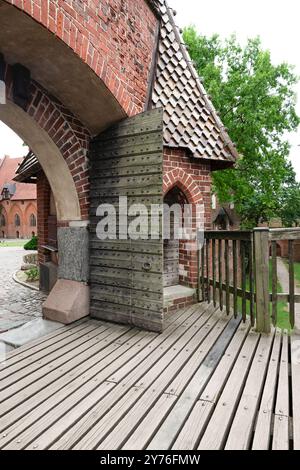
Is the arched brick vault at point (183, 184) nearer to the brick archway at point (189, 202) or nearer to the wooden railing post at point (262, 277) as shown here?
the brick archway at point (189, 202)

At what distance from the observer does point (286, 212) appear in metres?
21.7

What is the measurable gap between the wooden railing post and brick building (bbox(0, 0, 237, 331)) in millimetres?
1161

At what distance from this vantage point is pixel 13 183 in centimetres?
4669

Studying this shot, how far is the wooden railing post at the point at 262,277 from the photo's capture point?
146 inches

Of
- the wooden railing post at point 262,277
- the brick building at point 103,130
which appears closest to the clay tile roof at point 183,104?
the brick building at point 103,130

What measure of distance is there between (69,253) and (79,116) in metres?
1.94

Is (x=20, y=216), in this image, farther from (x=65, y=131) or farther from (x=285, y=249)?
(x=65, y=131)

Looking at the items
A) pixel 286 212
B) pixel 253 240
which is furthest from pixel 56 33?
pixel 286 212

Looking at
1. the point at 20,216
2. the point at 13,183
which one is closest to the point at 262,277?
the point at 20,216

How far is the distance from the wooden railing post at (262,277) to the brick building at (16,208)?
44.5m

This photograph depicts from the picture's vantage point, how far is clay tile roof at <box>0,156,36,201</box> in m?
45.2

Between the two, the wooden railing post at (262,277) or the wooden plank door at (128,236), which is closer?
the wooden railing post at (262,277)

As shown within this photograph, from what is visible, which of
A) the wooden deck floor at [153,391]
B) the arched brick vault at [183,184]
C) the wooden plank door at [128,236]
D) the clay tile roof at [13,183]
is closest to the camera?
the wooden deck floor at [153,391]

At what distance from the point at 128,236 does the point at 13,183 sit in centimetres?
4772
